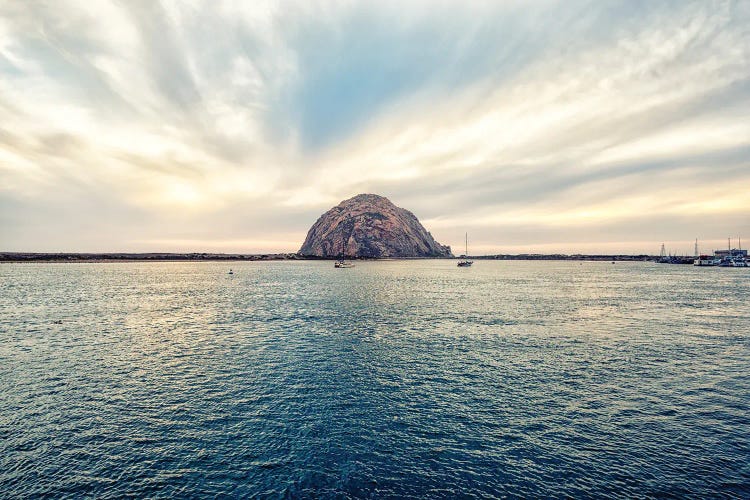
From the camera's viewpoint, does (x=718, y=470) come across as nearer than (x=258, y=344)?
Yes

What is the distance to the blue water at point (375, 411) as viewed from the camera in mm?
16766

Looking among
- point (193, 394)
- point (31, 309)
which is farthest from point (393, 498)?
point (31, 309)

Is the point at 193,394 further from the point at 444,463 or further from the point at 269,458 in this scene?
the point at 444,463

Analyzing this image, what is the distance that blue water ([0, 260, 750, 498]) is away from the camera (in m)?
16.8

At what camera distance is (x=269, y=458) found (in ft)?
60.9

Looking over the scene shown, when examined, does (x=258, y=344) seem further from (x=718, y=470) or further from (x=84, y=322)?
(x=718, y=470)

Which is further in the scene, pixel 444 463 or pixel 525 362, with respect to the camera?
pixel 525 362

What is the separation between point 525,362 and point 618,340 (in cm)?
1805

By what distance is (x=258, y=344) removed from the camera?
4169 cm

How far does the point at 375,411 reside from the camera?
79.8ft

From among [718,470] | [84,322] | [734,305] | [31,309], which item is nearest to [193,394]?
[718,470]

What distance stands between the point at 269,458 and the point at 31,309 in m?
73.8

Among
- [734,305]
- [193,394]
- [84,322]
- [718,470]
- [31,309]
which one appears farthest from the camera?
[734,305]

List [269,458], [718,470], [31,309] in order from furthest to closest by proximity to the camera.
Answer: [31,309] → [269,458] → [718,470]
